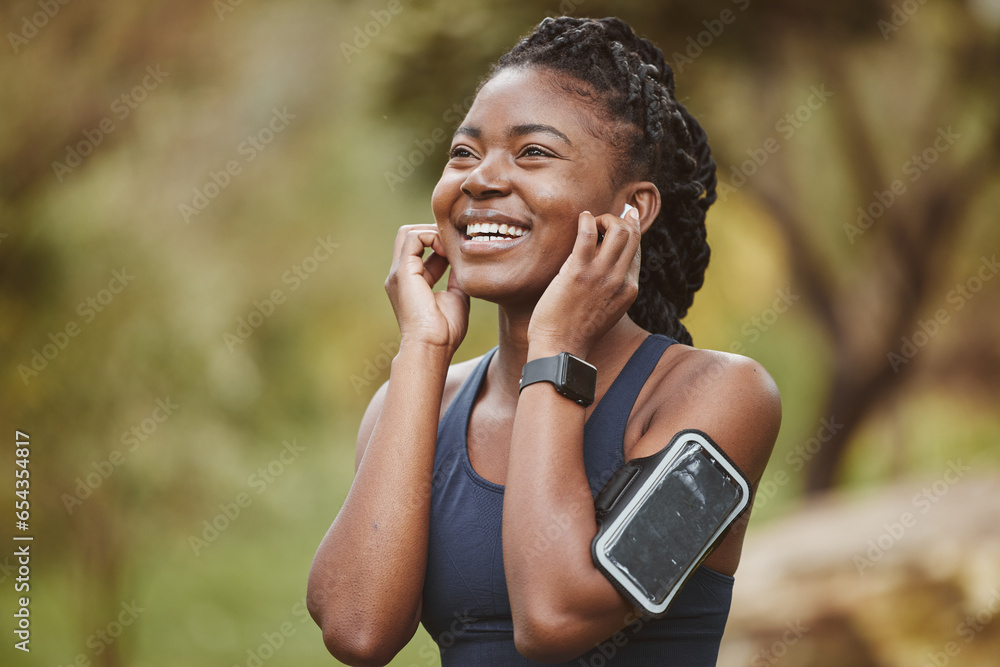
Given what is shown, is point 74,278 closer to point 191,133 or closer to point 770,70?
point 191,133

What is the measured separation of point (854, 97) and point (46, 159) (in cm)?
433

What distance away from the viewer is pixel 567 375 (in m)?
1.28

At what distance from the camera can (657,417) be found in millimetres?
1330

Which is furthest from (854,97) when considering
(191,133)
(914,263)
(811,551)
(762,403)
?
(762,403)

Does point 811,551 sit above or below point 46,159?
below
